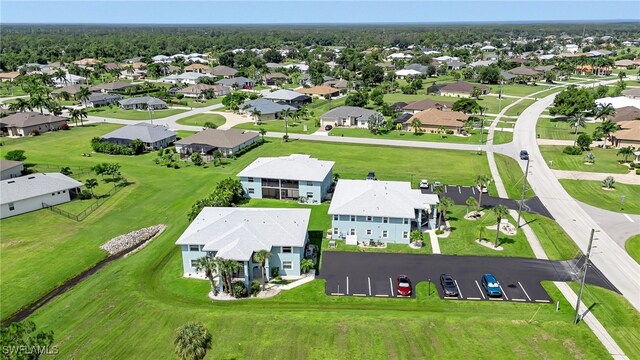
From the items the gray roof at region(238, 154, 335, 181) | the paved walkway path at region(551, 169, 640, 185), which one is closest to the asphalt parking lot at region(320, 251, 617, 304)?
the gray roof at region(238, 154, 335, 181)

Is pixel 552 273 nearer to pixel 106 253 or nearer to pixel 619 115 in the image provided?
pixel 106 253

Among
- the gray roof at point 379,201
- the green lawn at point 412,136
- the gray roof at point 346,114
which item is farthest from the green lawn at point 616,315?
the gray roof at point 346,114

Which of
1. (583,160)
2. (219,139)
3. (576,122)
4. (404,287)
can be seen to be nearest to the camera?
(404,287)

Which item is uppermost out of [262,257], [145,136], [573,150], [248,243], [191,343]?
[145,136]

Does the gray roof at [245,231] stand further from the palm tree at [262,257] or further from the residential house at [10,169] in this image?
the residential house at [10,169]

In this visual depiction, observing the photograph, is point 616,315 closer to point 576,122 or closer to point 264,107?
point 576,122

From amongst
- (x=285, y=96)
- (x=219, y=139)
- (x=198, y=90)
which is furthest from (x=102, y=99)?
(x=219, y=139)

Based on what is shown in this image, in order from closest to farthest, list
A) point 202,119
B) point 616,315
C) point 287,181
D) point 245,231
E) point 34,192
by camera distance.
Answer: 1. point 616,315
2. point 245,231
3. point 34,192
4. point 287,181
5. point 202,119
